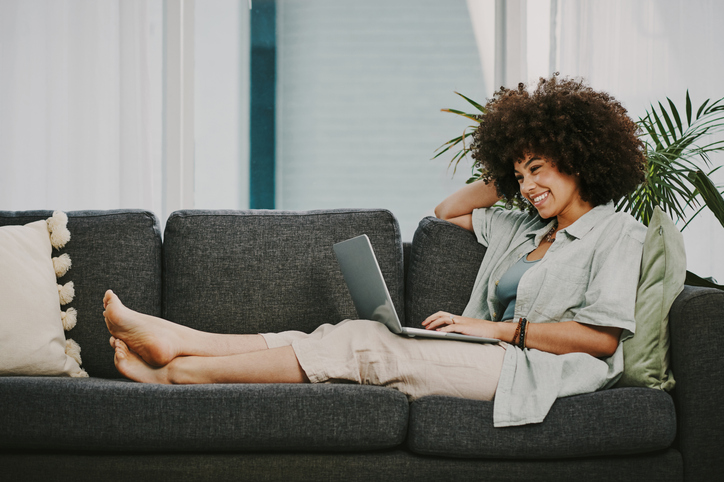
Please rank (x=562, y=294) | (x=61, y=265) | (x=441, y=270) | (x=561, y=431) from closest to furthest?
(x=561, y=431), (x=562, y=294), (x=61, y=265), (x=441, y=270)

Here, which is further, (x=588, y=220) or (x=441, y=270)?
(x=441, y=270)

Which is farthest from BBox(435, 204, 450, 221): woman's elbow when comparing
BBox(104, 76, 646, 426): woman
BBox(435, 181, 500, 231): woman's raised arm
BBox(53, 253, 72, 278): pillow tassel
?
BBox(53, 253, 72, 278): pillow tassel

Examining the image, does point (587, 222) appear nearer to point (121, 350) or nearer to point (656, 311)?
point (656, 311)

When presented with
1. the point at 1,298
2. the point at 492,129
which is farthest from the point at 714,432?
the point at 1,298

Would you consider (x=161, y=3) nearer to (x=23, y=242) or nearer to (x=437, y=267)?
(x=23, y=242)

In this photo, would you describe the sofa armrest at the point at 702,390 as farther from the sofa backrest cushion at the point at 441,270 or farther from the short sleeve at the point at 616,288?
the sofa backrest cushion at the point at 441,270

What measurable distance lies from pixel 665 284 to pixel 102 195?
2.33 metres

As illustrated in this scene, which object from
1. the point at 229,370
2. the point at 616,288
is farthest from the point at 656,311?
the point at 229,370

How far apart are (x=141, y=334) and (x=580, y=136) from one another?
1281 millimetres

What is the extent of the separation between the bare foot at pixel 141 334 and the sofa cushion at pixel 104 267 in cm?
35

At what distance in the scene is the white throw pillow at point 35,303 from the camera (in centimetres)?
152

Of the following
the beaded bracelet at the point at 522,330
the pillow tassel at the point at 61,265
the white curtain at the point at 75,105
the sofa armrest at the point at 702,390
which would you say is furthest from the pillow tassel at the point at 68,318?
the sofa armrest at the point at 702,390

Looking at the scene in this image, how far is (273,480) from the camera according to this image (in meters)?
1.31

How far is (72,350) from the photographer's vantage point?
1.70 m
